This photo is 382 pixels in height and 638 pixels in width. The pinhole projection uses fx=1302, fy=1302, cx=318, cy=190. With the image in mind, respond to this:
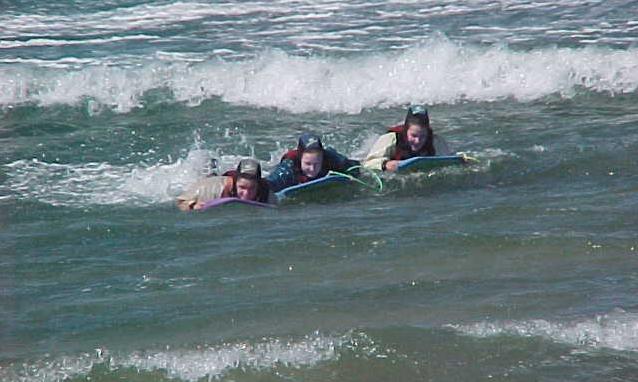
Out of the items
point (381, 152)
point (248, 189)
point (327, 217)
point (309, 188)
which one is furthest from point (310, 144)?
point (327, 217)

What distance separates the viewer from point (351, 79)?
19250 mm

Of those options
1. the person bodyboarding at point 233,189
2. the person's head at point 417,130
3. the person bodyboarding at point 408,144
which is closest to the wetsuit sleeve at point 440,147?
the person bodyboarding at point 408,144

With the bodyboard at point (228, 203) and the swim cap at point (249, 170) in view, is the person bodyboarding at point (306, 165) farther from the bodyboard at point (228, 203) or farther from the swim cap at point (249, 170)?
the bodyboard at point (228, 203)

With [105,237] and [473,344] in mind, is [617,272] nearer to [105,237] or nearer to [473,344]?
[473,344]

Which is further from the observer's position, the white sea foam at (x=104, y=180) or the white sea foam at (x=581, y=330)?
the white sea foam at (x=104, y=180)

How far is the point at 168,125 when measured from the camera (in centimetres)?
1678

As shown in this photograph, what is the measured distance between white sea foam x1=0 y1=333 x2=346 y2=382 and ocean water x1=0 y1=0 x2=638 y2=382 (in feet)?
0.05

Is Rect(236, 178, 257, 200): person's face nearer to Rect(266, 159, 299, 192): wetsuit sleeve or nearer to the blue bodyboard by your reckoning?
Rect(266, 159, 299, 192): wetsuit sleeve

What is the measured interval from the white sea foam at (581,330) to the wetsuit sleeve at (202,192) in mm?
4393

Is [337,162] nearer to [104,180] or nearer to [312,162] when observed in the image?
[312,162]

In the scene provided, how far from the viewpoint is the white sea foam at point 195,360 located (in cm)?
781

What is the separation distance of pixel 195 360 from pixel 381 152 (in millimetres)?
5865

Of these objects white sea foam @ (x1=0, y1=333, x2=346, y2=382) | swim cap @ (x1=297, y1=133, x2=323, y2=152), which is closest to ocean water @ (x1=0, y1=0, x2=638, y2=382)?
white sea foam @ (x1=0, y1=333, x2=346, y2=382)

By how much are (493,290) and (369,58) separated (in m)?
11.7
